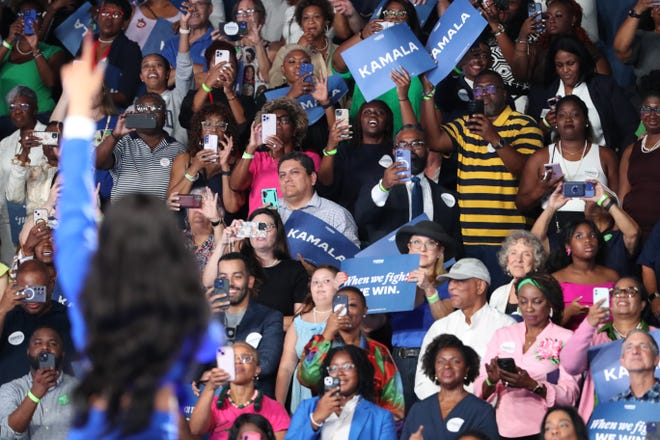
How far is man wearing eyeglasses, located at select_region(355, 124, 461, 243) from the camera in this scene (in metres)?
7.62

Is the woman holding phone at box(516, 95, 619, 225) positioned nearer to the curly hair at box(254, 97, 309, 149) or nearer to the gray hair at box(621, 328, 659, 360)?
the curly hair at box(254, 97, 309, 149)

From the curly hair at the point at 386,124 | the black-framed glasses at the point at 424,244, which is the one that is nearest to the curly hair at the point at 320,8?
the curly hair at the point at 386,124

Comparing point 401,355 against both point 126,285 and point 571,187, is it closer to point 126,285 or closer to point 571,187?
point 571,187

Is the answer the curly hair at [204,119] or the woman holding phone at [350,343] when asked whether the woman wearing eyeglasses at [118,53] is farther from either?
the woman holding phone at [350,343]

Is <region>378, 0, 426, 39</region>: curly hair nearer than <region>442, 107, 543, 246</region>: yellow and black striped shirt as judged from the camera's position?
No

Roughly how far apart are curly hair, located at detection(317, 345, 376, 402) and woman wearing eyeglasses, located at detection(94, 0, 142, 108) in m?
3.88

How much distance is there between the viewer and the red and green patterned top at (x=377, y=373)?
6383 mm

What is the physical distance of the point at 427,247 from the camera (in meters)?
7.11

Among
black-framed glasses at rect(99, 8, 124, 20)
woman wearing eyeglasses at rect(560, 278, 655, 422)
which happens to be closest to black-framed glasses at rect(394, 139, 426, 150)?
woman wearing eyeglasses at rect(560, 278, 655, 422)

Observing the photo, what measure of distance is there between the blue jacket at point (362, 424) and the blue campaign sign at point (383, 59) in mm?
2562

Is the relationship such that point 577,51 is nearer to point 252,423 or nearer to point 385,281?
point 385,281

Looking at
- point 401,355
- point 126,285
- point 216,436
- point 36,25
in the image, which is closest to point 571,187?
point 401,355

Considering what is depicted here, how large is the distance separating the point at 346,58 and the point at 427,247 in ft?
5.16

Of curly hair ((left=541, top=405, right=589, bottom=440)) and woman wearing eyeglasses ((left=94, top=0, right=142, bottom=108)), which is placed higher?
woman wearing eyeglasses ((left=94, top=0, right=142, bottom=108))
